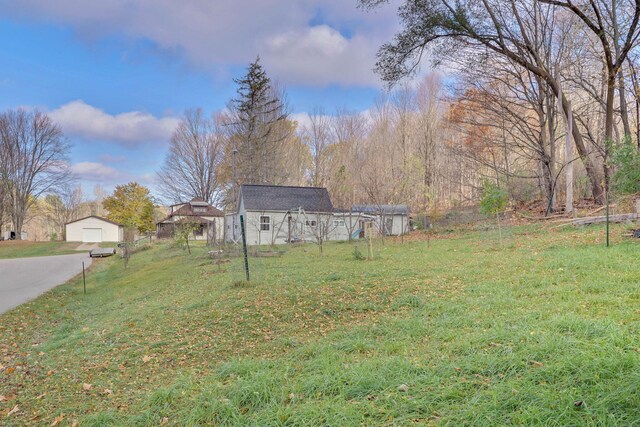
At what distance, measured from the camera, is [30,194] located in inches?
1578

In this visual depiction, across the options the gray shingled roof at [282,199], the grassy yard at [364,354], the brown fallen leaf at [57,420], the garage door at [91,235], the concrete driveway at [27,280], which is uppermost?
the gray shingled roof at [282,199]

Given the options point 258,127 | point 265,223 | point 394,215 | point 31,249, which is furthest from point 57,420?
point 31,249

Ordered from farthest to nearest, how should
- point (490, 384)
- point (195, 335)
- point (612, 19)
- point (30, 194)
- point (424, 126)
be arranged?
point (30, 194), point (424, 126), point (612, 19), point (195, 335), point (490, 384)

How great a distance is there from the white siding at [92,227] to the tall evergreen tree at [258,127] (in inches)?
786

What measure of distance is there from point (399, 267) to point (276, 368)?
5588 mm

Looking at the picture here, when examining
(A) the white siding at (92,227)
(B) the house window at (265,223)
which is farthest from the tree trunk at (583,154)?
(A) the white siding at (92,227)

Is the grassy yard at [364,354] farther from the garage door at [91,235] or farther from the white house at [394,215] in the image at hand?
the garage door at [91,235]

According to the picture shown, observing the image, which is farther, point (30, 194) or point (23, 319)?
point (30, 194)

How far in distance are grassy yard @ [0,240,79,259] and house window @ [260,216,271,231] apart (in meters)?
19.4

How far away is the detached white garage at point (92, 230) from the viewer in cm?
4100

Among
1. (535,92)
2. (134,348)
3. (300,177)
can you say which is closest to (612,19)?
(535,92)

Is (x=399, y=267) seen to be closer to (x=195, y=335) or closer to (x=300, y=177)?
(x=195, y=335)

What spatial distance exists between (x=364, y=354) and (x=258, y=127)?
29.8 metres

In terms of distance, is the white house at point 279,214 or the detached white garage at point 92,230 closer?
the white house at point 279,214
